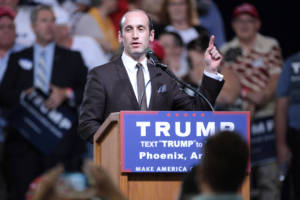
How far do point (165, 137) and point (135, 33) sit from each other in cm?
110

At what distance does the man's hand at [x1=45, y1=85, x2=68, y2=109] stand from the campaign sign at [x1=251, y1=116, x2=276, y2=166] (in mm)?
2167

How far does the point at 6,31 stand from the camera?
8375 millimetres

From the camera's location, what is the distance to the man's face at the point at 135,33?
17.4ft

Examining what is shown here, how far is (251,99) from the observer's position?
8641 mm

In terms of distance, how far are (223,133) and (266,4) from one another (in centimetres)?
758

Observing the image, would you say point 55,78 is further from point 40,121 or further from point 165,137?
point 165,137

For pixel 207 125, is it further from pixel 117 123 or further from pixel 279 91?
pixel 279 91

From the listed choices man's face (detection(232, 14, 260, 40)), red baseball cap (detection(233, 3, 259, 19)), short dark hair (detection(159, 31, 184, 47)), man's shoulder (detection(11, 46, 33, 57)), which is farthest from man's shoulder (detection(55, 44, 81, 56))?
red baseball cap (detection(233, 3, 259, 19))

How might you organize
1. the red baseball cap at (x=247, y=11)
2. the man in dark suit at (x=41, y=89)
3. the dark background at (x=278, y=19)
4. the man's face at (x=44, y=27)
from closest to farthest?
the man in dark suit at (x=41, y=89) < the man's face at (x=44, y=27) < the red baseball cap at (x=247, y=11) < the dark background at (x=278, y=19)

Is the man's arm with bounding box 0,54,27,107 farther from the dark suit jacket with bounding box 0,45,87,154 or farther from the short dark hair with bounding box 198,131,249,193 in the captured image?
the short dark hair with bounding box 198,131,249,193

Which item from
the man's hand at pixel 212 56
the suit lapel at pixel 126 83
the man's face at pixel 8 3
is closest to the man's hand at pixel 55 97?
the man's face at pixel 8 3

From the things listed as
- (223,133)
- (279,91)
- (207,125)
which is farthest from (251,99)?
(223,133)

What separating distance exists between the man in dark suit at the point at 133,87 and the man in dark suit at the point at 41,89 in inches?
97.4

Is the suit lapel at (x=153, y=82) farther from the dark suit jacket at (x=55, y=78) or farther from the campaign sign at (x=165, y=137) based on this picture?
the dark suit jacket at (x=55, y=78)
